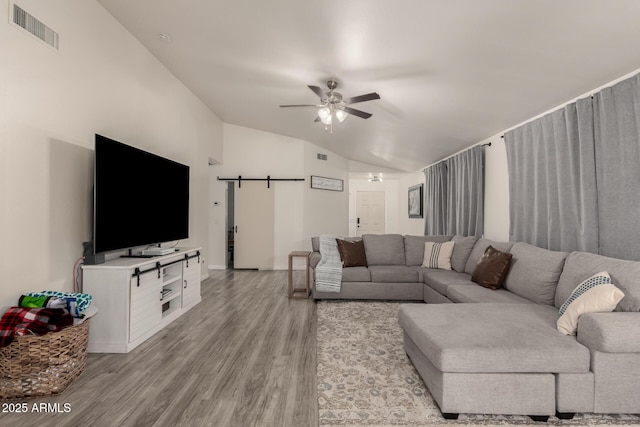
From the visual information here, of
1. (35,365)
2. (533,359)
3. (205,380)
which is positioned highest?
(533,359)

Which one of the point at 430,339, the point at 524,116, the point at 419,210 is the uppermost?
the point at 524,116

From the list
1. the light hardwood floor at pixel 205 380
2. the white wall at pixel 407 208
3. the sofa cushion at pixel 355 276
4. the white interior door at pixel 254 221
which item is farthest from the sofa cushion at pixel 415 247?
the white interior door at pixel 254 221

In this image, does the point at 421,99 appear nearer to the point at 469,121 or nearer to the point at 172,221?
the point at 469,121

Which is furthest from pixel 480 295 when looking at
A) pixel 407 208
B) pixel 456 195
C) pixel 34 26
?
pixel 407 208

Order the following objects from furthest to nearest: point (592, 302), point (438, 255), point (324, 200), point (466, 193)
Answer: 1. point (324, 200)
2. point (466, 193)
3. point (438, 255)
4. point (592, 302)

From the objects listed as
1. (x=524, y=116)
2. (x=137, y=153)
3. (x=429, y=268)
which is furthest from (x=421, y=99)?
(x=137, y=153)

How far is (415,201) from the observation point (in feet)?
25.7

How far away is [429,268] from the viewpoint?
14.2ft

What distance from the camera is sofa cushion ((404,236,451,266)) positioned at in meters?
4.57

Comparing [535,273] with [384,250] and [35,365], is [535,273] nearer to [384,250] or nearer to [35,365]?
[384,250]

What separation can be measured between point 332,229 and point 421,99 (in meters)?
4.15

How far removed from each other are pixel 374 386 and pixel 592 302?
1482mm

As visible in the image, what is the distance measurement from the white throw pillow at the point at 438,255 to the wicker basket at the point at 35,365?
4.04 metres

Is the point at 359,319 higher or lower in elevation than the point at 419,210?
lower
